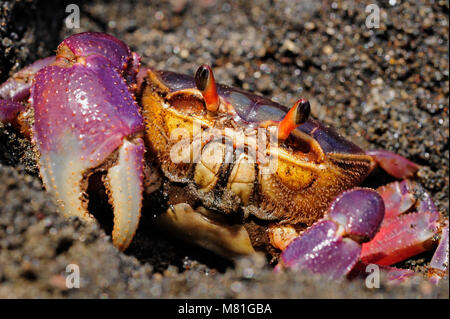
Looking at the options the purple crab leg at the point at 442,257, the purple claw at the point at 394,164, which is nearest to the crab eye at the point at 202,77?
the purple claw at the point at 394,164

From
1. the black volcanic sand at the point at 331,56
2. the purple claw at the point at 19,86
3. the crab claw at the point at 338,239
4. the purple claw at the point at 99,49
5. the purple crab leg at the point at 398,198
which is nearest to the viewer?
the crab claw at the point at 338,239

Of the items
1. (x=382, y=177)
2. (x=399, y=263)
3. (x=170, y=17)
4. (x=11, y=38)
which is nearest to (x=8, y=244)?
(x=11, y=38)

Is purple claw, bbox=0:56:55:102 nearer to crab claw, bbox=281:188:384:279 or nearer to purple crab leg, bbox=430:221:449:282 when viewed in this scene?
crab claw, bbox=281:188:384:279

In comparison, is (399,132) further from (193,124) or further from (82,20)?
(82,20)

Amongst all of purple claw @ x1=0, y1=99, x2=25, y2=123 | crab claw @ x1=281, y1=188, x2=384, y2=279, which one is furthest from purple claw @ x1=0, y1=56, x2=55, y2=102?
crab claw @ x1=281, y1=188, x2=384, y2=279

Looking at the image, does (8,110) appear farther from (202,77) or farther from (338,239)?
(338,239)

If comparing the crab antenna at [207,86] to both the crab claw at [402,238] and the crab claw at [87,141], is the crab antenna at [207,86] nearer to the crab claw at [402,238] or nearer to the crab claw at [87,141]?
the crab claw at [87,141]
